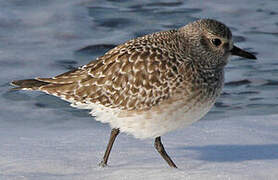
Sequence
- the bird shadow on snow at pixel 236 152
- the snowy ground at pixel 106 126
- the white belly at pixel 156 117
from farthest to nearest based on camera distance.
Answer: the bird shadow on snow at pixel 236 152, the snowy ground at pixel 106 126, the white belly at pixel 156 117

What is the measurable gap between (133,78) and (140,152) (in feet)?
3.74

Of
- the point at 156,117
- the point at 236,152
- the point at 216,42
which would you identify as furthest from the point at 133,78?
the point at 236,152

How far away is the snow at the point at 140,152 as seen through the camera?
724cm

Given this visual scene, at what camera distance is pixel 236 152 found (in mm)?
8281

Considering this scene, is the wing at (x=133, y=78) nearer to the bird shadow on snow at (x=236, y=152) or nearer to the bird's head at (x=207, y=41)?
the bird's head at (x=207, y=41)

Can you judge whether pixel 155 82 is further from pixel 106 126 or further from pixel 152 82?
pixel 106 126

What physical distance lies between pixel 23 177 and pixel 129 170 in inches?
44.5

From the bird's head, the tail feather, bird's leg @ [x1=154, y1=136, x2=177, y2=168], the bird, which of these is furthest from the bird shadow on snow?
the tail feather

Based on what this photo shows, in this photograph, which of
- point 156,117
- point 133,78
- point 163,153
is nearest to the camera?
point 156,117

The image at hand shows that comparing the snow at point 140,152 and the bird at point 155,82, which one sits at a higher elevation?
the bird at point 155,82

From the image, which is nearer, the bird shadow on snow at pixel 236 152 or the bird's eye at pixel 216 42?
the bird's eye at pixel 216 42

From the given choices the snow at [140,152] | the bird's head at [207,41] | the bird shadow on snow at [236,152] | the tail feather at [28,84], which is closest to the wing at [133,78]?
the bird's head at [207,41]

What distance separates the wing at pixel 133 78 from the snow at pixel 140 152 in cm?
73

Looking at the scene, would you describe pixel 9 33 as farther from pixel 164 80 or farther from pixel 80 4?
pixel 164 80
